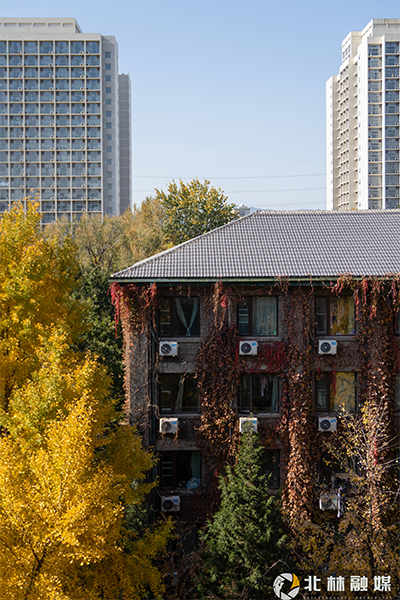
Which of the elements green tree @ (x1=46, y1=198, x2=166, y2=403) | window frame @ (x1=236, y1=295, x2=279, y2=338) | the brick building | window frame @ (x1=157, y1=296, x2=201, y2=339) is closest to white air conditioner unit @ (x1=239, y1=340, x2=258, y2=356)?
the brick building

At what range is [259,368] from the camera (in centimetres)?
2153

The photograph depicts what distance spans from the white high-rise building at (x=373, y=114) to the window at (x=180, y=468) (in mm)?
82709

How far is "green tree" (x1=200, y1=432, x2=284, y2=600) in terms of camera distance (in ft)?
56.2

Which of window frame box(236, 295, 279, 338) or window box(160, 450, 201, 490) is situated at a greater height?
window frame box(236, 295, 279, 338)

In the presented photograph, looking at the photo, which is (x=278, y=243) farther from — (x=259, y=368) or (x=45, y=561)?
(x=45, y=561)

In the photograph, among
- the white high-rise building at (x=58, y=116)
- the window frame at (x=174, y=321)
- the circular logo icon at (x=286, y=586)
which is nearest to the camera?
the circular logo icon at (x=286, y=586)

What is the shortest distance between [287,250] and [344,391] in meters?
6.14

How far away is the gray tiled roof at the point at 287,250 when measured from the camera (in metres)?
21.0

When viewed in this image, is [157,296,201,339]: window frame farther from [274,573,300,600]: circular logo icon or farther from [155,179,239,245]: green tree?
[155,179,239,245]: green tree

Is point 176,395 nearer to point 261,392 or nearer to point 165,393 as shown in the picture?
point 165,393

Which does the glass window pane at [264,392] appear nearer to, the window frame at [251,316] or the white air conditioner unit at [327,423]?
the window frame at [251,316]

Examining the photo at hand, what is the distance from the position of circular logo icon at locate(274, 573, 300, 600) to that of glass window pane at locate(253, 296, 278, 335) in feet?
28.4

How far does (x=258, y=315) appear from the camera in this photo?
71.4ft

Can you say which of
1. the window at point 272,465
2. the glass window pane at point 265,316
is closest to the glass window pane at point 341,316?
the glass window pane at point 265,316
